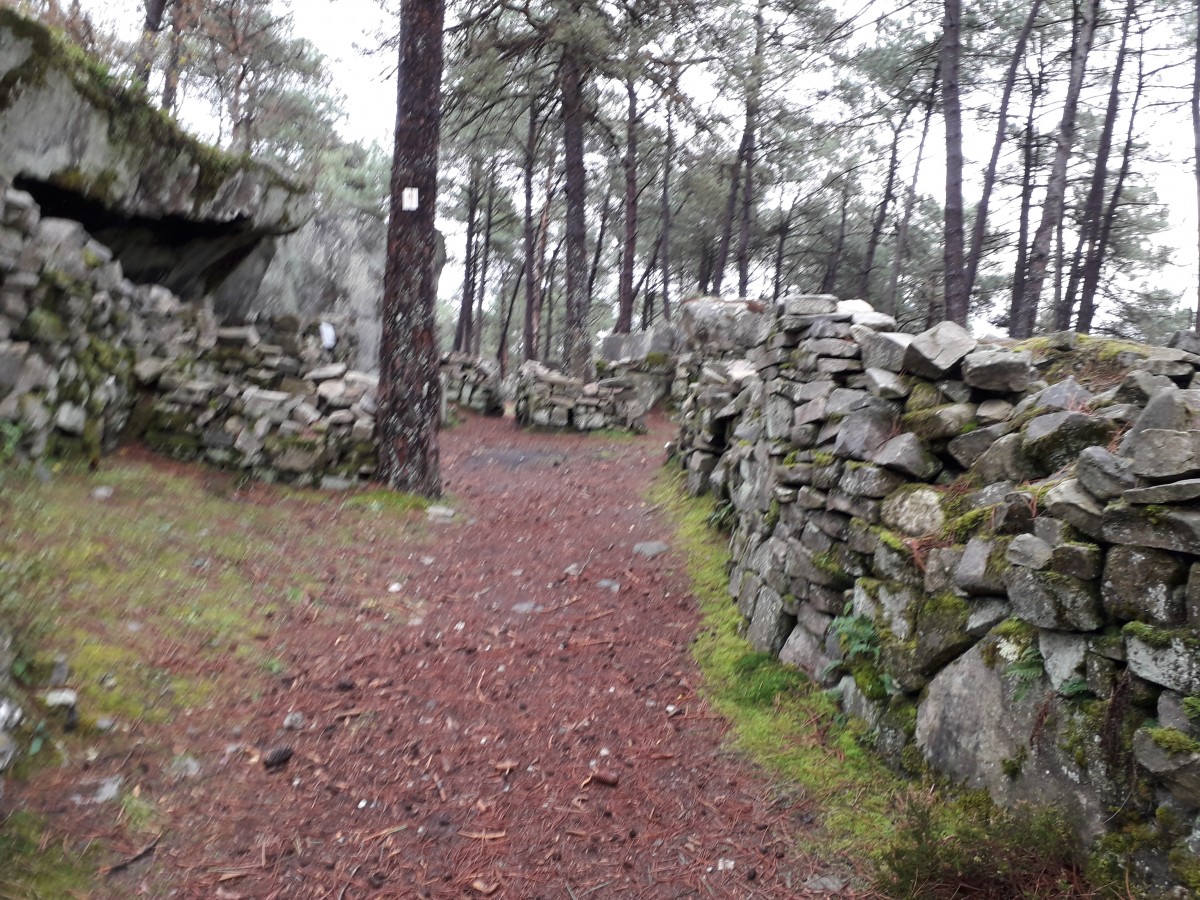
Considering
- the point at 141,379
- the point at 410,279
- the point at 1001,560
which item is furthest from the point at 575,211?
the point at 1001,560

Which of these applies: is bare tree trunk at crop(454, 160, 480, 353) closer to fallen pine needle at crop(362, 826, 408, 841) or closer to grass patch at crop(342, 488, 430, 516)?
grass patch at crop(342, 488, 430, 516)

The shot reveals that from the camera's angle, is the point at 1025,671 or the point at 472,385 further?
the point at 472,385

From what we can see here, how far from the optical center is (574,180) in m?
16.6

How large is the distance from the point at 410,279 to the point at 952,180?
7566 millimetres

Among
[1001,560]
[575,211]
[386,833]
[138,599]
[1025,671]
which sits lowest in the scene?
[386,833]

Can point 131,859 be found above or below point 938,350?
below

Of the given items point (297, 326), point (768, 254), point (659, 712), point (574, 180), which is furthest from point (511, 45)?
point (768, 254)

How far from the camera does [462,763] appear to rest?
Result: 384 cm

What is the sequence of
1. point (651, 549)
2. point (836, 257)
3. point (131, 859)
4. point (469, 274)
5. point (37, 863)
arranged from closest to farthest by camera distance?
point (37, 863) < point (131, 859) < point (651, 549) < point (836, 257) < point (469, 274)

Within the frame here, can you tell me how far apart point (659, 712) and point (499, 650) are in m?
1.29

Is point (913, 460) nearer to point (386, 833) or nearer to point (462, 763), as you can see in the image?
point (462, 763)

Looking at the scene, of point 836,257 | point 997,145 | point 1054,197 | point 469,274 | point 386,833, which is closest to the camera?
point 386,833

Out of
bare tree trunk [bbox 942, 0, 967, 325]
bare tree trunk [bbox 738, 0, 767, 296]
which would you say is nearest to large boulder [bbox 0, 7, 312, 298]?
bare tree trunk [bbox 738, 0, 767, 296]

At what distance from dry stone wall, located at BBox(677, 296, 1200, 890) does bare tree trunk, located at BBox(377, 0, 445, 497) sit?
172 inches
